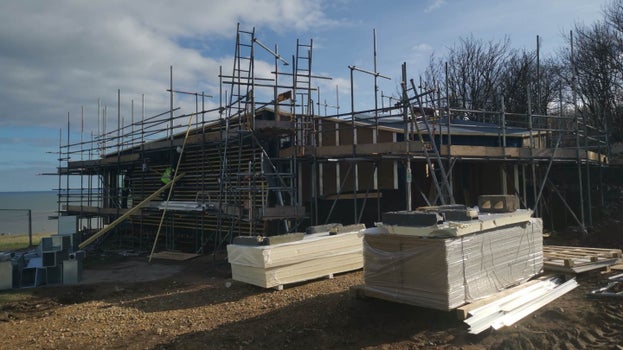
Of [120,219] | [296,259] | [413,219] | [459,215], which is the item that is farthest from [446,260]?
[120,219]

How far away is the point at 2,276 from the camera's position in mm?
10664

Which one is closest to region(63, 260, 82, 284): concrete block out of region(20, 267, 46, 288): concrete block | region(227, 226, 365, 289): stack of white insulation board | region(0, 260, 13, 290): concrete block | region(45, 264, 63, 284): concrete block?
region(45, 264, 63, 284): concrete block

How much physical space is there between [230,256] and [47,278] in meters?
5.19

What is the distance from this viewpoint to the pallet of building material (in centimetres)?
808

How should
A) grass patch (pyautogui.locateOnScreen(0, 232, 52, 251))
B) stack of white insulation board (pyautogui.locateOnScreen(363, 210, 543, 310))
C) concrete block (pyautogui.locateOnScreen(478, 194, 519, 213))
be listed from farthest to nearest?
grass patch (pyautogui.locateOnScreen(0, 232, 52, 251)) < concrete block (pyautogui.locateOnScreen(478, 194, 519, 213)) < stack of white insulation board (pyautogui.locateOnScreen(363, 210, 543, 310))

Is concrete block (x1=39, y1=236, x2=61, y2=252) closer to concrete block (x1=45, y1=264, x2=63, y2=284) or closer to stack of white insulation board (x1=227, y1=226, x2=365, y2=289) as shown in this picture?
concrete block (x1=45, y1=264, x2=63, y2=284)

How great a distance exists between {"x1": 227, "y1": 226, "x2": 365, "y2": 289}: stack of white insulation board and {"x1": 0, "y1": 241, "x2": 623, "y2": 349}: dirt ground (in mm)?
Answer: 238

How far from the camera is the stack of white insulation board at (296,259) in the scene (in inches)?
348

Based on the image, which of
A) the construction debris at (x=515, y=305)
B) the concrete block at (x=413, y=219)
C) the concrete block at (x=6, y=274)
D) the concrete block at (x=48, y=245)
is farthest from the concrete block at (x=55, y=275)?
the construction debris at (x=515, y=305)

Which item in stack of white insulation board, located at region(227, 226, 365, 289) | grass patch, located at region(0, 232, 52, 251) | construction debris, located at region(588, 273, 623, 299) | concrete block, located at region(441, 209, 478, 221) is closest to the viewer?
concrete block, located at region(441, 209, 478, 221)

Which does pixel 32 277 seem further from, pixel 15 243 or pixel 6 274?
pixel 15 243

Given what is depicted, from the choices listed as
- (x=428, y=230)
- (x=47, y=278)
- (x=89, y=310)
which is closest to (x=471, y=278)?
(x=428, y=230)

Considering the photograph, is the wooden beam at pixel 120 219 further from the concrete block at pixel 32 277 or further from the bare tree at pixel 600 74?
the bare tree at pixel 600 74

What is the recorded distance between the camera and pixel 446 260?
593cm
